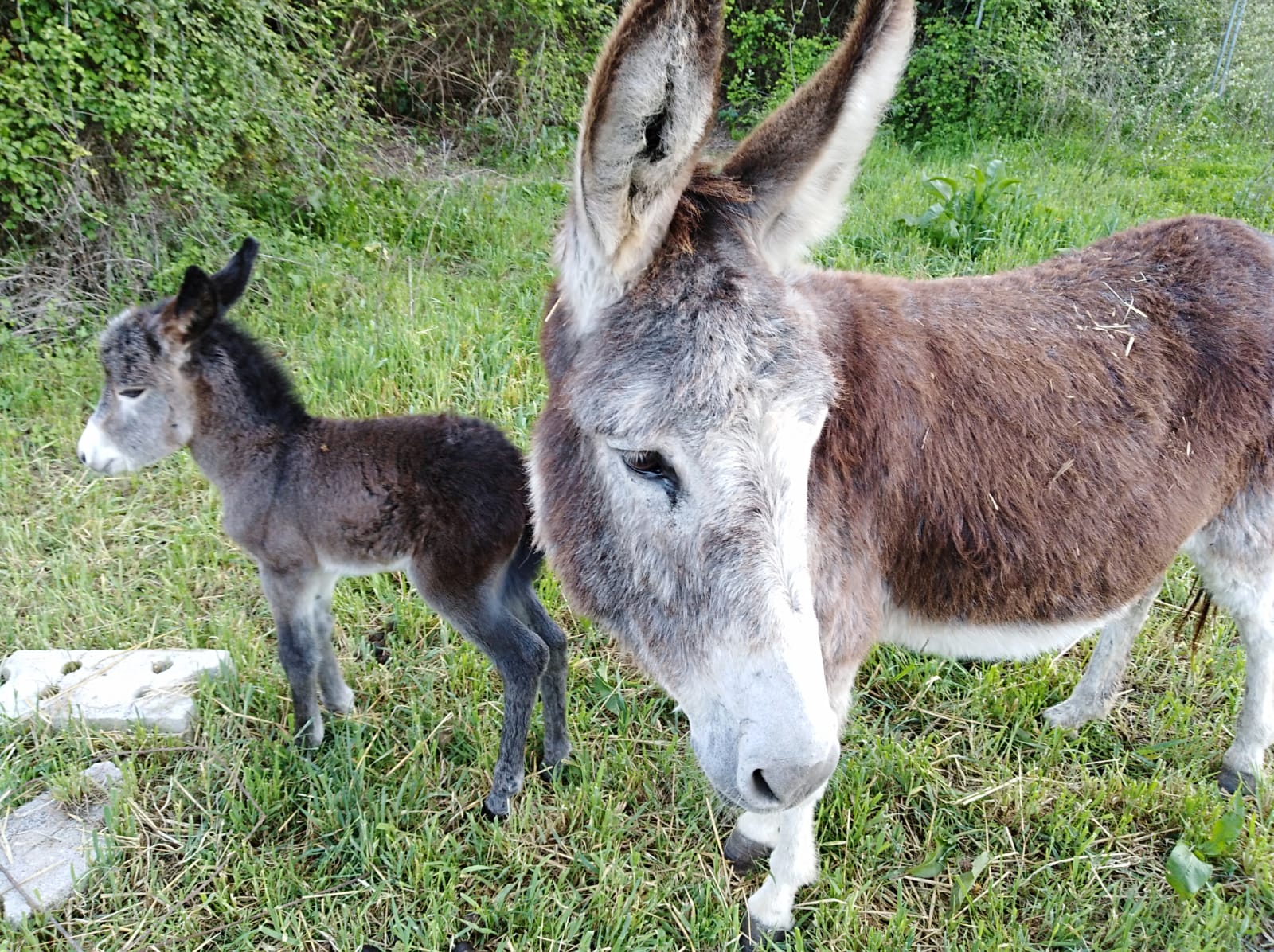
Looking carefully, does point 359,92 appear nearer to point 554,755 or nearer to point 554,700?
point 554,700

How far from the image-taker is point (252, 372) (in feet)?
10.1

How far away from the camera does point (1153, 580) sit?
2.62m

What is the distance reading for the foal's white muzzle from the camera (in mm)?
3049

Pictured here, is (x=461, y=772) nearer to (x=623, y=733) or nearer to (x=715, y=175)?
(x=623, y=733)

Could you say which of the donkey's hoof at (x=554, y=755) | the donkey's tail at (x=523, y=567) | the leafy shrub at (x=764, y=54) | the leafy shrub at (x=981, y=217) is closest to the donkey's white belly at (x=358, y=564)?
the donkey's tail at (x=523, y=567)

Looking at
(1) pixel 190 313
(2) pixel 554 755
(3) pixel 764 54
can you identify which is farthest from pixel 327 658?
(3) pixel 764 54

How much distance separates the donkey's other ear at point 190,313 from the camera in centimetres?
289

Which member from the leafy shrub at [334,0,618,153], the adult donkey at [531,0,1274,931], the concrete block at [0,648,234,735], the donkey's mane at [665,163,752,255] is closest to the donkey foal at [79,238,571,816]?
the concrete block at [0,648,234,735]

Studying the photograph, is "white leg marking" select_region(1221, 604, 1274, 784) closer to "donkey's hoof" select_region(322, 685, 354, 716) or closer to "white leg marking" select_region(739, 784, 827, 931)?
"white leg marking" select_region(739, 784, 827, 931)

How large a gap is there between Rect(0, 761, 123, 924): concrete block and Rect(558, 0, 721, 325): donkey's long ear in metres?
2.27

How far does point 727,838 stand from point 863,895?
0.44m

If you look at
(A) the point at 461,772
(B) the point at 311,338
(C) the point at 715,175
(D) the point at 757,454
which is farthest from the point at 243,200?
(D) the point at 757,454

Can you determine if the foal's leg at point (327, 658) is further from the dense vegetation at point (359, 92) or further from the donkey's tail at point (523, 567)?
the dense vegetation at point (359, 92)

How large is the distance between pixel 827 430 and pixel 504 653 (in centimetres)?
137
